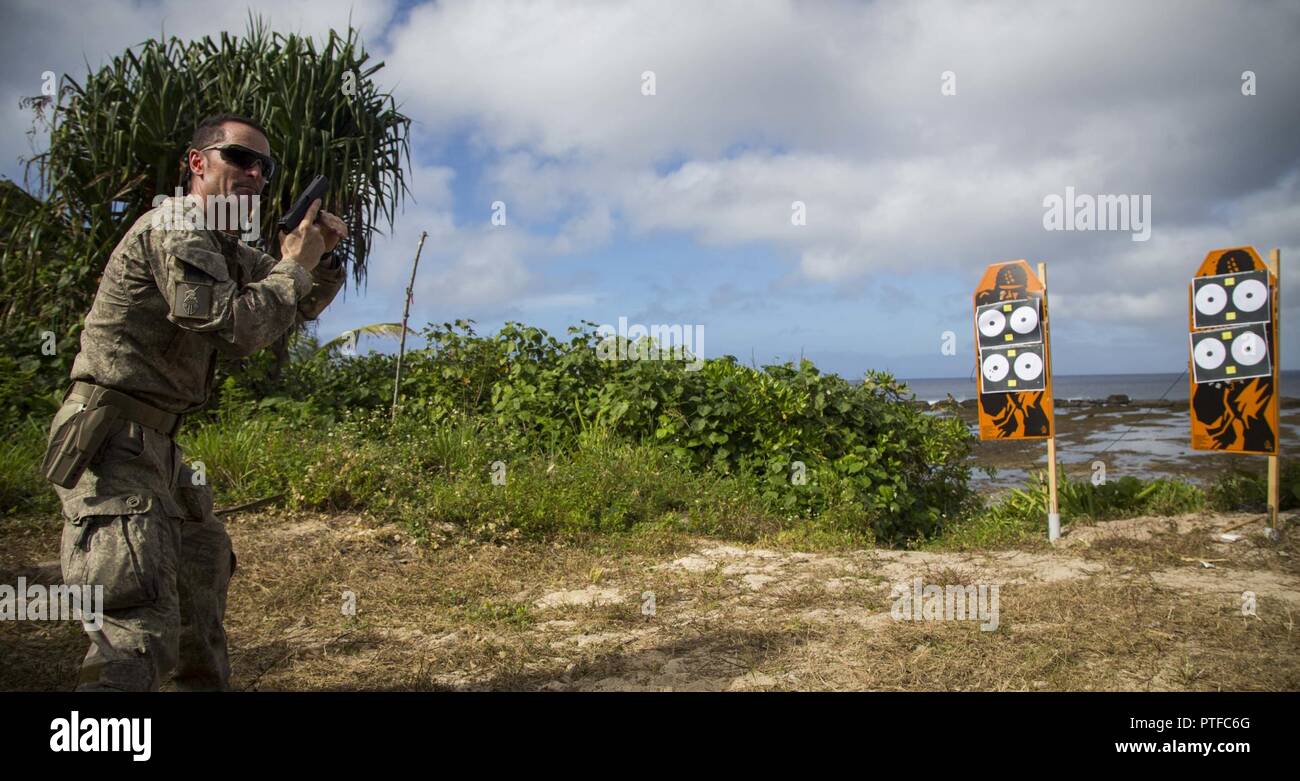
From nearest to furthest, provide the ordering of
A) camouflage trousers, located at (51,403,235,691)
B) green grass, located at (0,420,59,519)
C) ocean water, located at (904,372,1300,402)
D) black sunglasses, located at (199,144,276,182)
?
camouflage trousers, located at (51,403,235,691) < black sunglasses, located at (199,144,276,182) < green grass, located at (0,420,59,519) < ocean water, located at (904,372,1300,402)

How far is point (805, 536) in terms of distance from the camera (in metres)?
5.93

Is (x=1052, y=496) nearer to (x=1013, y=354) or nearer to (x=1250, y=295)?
(x=1013, y=354)

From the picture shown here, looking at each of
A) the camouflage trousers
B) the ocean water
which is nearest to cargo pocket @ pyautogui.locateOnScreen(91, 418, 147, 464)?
the camouflage trousers

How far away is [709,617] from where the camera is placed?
4094 millimetres

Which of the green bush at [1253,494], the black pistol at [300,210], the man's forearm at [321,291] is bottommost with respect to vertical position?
the green bush at [1253,494]

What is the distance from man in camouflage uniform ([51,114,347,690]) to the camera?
227 cm

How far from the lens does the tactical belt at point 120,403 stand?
2408 millimetres

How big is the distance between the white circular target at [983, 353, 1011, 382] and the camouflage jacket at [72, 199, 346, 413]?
18.1 feet

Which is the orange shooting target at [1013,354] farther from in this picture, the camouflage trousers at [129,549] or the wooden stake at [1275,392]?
the camouflage trousers at [129,549]

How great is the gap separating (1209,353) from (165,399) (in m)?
6.82

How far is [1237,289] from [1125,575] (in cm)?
254

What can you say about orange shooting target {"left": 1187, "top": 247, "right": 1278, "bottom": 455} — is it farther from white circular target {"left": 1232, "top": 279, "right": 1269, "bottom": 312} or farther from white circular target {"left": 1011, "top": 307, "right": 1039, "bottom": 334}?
white circular target {"left": 1011, "top": 307, "right": 1039, "bottom": 334}

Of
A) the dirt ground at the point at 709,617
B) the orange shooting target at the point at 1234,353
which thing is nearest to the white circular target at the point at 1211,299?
the orange shooting target at the point at 1234,353

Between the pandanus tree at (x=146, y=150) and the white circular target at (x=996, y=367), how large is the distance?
645cm
